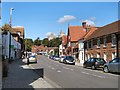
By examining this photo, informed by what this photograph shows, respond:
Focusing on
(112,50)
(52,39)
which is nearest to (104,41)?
(112,50)

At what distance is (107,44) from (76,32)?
1506 inches

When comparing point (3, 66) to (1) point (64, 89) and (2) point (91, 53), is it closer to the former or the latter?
(1) point (64, 89)

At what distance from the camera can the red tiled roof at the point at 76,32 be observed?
3071 inches

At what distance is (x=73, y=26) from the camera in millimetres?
82375

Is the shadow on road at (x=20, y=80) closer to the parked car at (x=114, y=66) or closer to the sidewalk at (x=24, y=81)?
the sidewalk at (x=24, y=81)

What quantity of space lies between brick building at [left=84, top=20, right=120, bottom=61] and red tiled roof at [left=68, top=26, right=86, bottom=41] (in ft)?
85.3

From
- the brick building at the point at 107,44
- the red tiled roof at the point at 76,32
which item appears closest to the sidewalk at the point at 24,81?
the brick building at the point at 107,44

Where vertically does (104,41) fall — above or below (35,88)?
above

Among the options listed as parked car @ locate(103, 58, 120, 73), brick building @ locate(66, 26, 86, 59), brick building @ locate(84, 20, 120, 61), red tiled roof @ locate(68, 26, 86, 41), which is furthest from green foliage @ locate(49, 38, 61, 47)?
parked car @ locate(103, 58, 120, 73)

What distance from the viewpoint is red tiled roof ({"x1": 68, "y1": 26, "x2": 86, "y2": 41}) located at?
78.0m

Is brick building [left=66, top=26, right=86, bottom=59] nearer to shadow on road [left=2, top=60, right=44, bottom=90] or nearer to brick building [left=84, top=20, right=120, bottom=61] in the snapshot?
brick building [left=84, top=20, right=120, bottom=61]

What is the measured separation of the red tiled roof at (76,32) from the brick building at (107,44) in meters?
26.0

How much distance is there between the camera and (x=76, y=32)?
78.9 m

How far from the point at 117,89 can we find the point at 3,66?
9.00 meters
